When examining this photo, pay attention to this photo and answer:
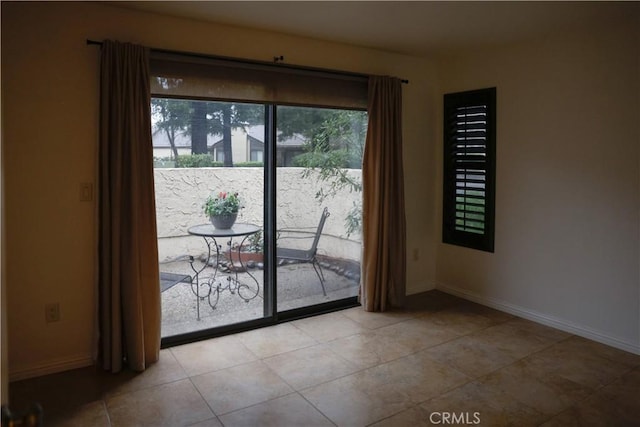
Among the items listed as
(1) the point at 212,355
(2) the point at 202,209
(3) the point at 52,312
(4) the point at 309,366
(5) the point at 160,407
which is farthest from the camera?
(2) the point at 202,209

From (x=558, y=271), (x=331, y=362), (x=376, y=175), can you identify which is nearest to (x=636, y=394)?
(x=558, y=271)

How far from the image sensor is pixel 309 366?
2992 mm

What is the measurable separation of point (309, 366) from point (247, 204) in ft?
4.38

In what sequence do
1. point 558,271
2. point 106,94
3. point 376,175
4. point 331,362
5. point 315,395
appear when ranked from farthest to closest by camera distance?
1. point 376,175
2. point 558,271
3. point 331,362
4. point 106,94
5. point 315,395

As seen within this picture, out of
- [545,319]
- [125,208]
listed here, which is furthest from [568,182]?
[125,208]

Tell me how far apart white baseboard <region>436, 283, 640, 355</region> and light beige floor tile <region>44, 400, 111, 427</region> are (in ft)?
10.7

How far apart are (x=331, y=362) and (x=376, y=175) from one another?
1658 mm

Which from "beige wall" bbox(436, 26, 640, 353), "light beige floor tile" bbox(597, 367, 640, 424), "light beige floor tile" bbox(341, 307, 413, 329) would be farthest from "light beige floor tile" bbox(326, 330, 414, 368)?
"beige wall" bbox(436, 26, 640, 353)

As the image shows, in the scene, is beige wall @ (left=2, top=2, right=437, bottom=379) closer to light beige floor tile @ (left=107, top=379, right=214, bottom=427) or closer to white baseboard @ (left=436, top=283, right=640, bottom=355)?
light beige floor tile @ (left=107, top=379, right=214, bottom=427)

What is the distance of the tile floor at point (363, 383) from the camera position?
2.42m

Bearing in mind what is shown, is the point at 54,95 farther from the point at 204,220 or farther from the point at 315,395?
the point at 315,395

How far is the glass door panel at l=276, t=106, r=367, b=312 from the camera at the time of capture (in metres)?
3.72

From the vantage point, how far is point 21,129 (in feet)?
8.86

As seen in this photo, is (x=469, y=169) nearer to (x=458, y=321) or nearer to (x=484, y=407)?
(x=458, y=321)
